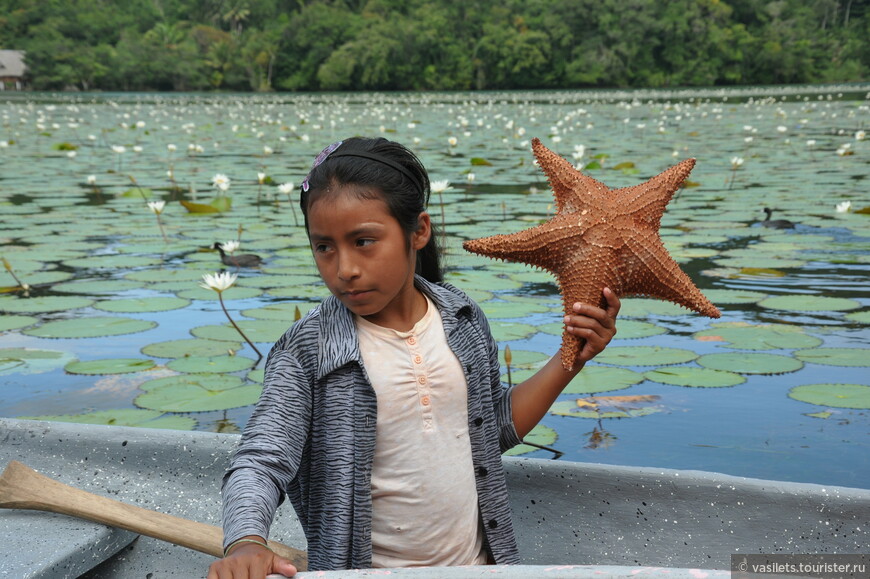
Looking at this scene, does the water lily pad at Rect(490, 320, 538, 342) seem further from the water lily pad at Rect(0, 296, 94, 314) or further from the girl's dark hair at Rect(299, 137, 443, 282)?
the girl's dark hair at Rect(299, 137, 443, 282)

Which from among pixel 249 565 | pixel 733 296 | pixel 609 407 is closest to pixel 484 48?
pixel 733 296

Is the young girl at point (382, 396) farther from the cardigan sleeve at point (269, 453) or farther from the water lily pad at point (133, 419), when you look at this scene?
the water lily pad at point (133, 419)

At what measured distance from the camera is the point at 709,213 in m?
5.45

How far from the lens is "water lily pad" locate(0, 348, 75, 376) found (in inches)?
115

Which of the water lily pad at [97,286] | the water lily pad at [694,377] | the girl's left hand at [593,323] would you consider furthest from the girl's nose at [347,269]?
the water lily pad at [97,286]

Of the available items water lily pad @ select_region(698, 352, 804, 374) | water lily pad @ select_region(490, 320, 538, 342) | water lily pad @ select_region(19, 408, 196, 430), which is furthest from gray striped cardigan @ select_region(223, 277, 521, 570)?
water lily pad @ select_region(490, 320, 538, 342)

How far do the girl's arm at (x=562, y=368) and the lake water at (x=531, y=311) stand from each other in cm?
88

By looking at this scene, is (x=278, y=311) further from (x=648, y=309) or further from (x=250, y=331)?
(x=648, y=309)

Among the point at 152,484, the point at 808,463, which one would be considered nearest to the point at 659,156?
the point at 808,463

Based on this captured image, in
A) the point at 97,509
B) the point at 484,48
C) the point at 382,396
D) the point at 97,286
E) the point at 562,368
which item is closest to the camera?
the point at 382,396

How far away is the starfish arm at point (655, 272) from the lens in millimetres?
1386

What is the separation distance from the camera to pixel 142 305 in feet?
11.7

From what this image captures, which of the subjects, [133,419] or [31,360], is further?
[31,360]

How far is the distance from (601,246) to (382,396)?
1.27 feet
